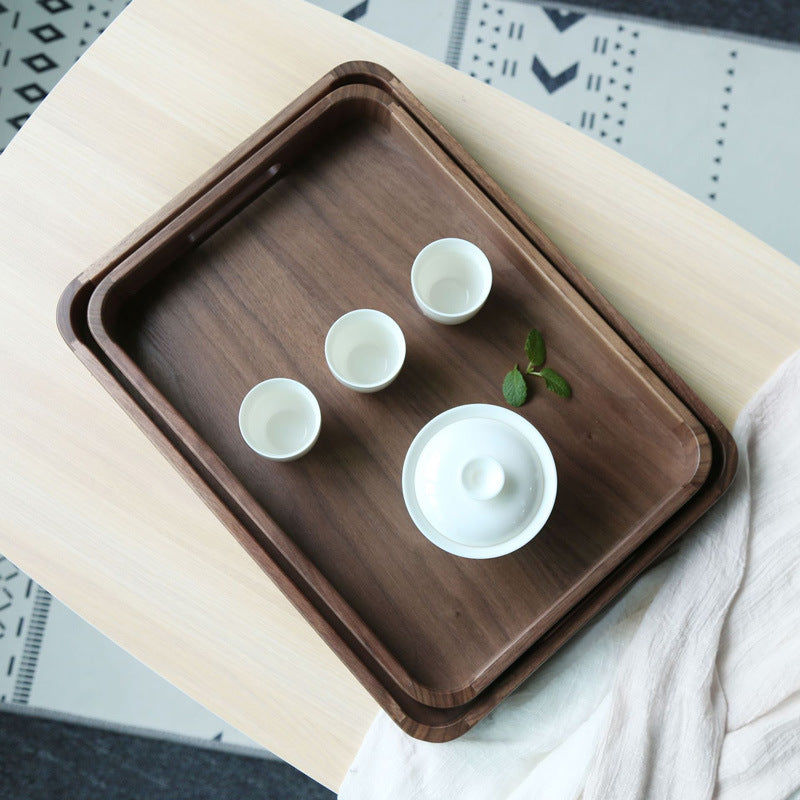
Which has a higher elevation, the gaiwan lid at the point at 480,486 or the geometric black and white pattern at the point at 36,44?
the geometric black and white pattern at the point at 36,44

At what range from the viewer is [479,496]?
30.7 inches

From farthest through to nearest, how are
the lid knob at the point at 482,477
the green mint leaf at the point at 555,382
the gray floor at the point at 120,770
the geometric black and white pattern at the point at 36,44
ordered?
the geometric black and white pattern at the point at 36,44 → the gray floor at the point at 120,770 → the green mint leaf at the point at 555,382 → the lid knob at the point at 482,477

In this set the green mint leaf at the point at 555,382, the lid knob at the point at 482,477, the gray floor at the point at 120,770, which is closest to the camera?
the lid knob at the point at 482,477

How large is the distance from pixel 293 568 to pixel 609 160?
62cm

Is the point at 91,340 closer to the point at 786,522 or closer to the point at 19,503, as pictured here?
the point at 19,503

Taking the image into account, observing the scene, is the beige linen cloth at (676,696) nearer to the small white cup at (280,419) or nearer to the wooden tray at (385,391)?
the wooden tray at (385,391)

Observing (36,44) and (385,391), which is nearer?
(385,391)

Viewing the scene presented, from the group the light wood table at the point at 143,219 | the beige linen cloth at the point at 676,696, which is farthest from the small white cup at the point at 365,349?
the beige linen cloth at the point at 676,696

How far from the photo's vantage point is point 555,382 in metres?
0.88

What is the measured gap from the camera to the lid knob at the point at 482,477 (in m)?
0.77

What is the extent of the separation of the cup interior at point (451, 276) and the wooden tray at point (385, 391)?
0.03 m

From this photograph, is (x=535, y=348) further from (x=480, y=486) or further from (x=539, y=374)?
(x=480, y=486)

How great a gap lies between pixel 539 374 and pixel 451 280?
0.51 ft

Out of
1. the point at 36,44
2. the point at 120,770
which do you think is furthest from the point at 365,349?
the point at 36,44
